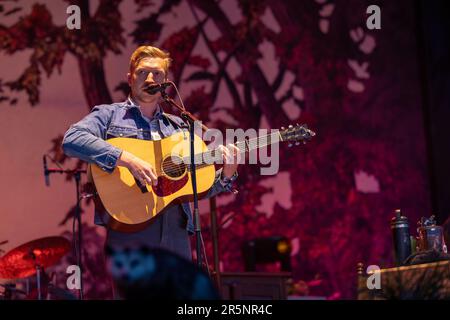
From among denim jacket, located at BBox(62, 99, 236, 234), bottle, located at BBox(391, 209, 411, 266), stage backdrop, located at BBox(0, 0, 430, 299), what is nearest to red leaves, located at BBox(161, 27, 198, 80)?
stage backdrop, located at BBox(0, 0, 430, 299)

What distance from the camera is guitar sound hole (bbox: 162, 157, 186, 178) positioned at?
13.2 feet

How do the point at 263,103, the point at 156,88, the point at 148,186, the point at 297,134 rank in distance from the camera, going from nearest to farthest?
the point at 156,88 → the point at 148,186 → the point at 297,134 → the point at 263,103

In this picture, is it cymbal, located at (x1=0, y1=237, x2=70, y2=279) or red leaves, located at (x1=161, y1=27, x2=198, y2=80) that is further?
red leaves, located at (x1=161, y1=27, x2=198, y2=80)

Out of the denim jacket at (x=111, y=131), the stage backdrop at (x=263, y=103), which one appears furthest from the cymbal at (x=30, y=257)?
the denim jacket at (x=111, y=131)

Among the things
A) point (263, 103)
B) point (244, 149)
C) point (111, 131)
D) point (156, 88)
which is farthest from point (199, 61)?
point (156, 88)

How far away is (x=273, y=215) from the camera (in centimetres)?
739

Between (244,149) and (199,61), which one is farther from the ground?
(199,61)

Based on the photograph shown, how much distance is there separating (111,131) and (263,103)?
3756 millimetres

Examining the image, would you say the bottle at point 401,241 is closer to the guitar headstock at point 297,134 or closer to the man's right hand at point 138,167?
the guitar headstock at point 297,134

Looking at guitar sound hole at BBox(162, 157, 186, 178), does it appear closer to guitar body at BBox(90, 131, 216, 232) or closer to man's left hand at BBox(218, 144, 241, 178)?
guitar body at BBox(90, 131, 216, 232)

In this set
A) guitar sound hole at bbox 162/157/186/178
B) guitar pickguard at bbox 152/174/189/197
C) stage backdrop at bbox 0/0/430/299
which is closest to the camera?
guitar pickguard at bbox 152/174/189/197

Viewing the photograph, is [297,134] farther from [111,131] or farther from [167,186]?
[111,131]

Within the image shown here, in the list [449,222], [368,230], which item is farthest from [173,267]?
[368,230]

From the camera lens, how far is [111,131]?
3953 millimetres
